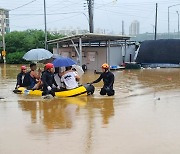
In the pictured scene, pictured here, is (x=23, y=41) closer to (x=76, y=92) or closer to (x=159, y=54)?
(x=159, y=54)

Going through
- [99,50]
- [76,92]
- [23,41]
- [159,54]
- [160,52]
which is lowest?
[76,92]

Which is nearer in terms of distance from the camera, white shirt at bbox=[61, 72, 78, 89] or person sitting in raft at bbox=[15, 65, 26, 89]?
white shirt at bbox=[61, 72, 78, 89]

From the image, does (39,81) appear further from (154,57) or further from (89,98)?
(154,57)

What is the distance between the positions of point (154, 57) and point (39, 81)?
2202cm

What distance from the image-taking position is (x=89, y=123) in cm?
912

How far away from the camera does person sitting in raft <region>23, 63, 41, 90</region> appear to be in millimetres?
14989

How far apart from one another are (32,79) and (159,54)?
859 inches

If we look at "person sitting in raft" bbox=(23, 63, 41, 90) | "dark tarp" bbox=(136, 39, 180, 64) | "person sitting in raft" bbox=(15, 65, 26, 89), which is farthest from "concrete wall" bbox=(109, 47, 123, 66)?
"person sitting in raft" bbox=(23, 63, 41, 90)

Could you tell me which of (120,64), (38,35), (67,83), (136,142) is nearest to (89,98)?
(67,83)

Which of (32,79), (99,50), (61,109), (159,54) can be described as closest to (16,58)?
(99,50)

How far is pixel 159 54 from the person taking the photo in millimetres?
35031

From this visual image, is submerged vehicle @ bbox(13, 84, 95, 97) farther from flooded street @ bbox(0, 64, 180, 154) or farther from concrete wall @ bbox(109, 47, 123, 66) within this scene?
concrete wall @ bbox(109, 47, 123, 66)

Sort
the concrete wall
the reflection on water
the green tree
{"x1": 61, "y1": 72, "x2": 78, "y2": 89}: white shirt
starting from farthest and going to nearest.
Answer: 1. the green tree
2. the concrete wall
3. {"x1": 61, "y1": 72, "x2": 78, "y2": 89}: white shirt
4. the reflection on water

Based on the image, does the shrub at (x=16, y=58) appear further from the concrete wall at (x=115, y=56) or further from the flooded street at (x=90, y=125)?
the flooded street at (x=90, y=125)
